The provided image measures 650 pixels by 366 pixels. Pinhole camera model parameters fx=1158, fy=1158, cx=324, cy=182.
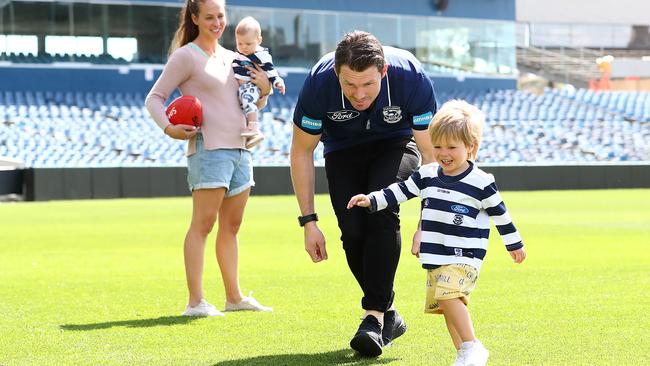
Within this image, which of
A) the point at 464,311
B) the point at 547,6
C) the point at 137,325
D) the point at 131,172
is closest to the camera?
the point at 464,311

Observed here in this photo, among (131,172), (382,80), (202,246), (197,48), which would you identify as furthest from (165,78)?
(131,172)

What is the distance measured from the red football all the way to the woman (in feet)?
0.16

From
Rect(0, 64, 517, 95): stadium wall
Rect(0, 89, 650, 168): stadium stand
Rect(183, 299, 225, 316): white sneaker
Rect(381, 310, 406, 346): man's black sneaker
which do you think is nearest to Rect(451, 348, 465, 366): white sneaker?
Rect(381, 310, 406, 346): man's black sneaker

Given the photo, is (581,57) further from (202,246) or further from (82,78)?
(202,246)

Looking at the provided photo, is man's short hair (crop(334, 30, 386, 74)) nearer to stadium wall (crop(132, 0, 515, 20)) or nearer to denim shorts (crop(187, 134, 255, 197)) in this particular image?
denim shorts (crop(187, 134, 255, 197))

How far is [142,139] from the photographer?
1334 inches

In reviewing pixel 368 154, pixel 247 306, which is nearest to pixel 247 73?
pixel 247 306

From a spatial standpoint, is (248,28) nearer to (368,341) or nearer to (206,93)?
(206,93)

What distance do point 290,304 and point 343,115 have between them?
2427 millimetres

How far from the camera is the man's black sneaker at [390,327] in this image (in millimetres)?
5801

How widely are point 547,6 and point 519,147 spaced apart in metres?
26.6

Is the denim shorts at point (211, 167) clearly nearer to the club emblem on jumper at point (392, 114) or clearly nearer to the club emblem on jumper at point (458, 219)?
the club emblem on jumper at point (392, 114)

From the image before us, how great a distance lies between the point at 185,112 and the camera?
6984 mm

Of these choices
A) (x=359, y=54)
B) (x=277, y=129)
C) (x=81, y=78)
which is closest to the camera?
(x=359, y=54)
